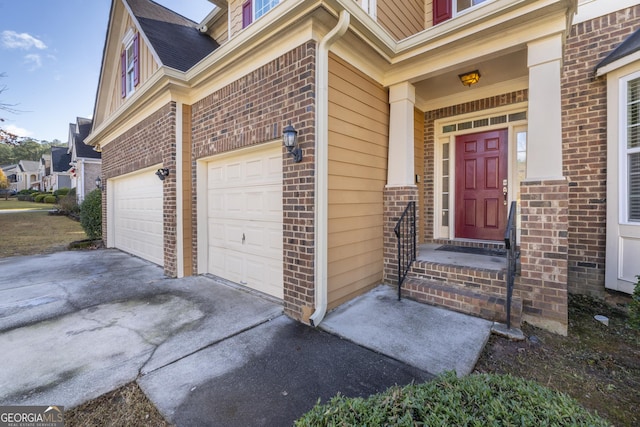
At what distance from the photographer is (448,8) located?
514cm

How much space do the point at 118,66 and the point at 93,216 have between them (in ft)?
15.4

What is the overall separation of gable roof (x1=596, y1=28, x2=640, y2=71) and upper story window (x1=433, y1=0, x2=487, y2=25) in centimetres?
227

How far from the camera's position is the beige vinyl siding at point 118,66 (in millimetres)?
5671

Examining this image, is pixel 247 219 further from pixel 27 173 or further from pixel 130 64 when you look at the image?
pixel 27 173

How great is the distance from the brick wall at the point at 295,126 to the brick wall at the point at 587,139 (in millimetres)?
3418

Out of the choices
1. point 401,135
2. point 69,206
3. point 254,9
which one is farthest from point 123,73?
point 69,206

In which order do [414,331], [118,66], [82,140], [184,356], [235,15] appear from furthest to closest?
1. [82,140]
2. [118,66]
3. [235,15]
4. [414,331]
5. [184,356]

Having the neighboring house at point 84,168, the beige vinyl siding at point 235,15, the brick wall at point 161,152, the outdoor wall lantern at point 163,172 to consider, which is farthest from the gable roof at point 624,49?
the neighboring house at point 84,168

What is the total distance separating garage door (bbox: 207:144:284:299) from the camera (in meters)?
3.84

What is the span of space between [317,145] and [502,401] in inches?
102

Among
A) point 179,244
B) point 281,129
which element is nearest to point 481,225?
point 281,129

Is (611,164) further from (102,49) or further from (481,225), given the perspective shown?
(102,49)

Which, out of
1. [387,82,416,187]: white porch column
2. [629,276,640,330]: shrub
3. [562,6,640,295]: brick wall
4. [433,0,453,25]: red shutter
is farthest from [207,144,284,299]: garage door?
[433,0,453,25]: red shutter

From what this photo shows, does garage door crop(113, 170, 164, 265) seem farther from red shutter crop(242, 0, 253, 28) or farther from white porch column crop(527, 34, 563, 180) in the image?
white porch column crop(527, 34, 563, 180)
